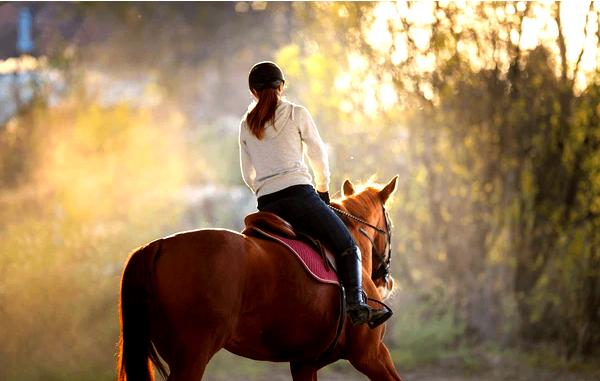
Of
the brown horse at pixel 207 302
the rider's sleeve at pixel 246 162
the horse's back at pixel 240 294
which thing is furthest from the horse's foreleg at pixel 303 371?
the rider's sleeve at pixel 246 162

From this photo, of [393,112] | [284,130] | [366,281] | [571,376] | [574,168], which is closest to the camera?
[284,130]

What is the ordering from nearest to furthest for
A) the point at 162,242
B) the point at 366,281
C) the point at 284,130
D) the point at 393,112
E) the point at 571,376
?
the point at 162,242 < the point at 284,130 < the point at 366,281 < the point at 571,376 < the point at 393,112

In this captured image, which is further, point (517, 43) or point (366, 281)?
point (517, 43)

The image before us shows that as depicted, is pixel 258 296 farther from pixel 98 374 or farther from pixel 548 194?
pixel 548 194

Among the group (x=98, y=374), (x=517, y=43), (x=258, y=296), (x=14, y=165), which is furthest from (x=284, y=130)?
(x=14, y=165)

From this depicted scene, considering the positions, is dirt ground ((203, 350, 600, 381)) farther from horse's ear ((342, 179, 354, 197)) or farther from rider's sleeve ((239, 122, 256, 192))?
rider's sleeve ((239, 122, 256, 192))

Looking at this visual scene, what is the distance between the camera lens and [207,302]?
5230 mm

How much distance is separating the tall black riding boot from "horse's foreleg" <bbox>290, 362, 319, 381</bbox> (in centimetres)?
59

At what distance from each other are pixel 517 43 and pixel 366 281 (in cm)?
647

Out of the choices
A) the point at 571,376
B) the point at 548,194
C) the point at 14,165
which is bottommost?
the point at 571,376

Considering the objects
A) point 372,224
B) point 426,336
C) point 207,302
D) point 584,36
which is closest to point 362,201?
point 372,224

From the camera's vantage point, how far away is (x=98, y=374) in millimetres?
11242

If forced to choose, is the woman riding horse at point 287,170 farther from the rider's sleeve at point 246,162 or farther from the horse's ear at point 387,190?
the horse's ear at point 387,190

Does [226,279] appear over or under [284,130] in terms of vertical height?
under
